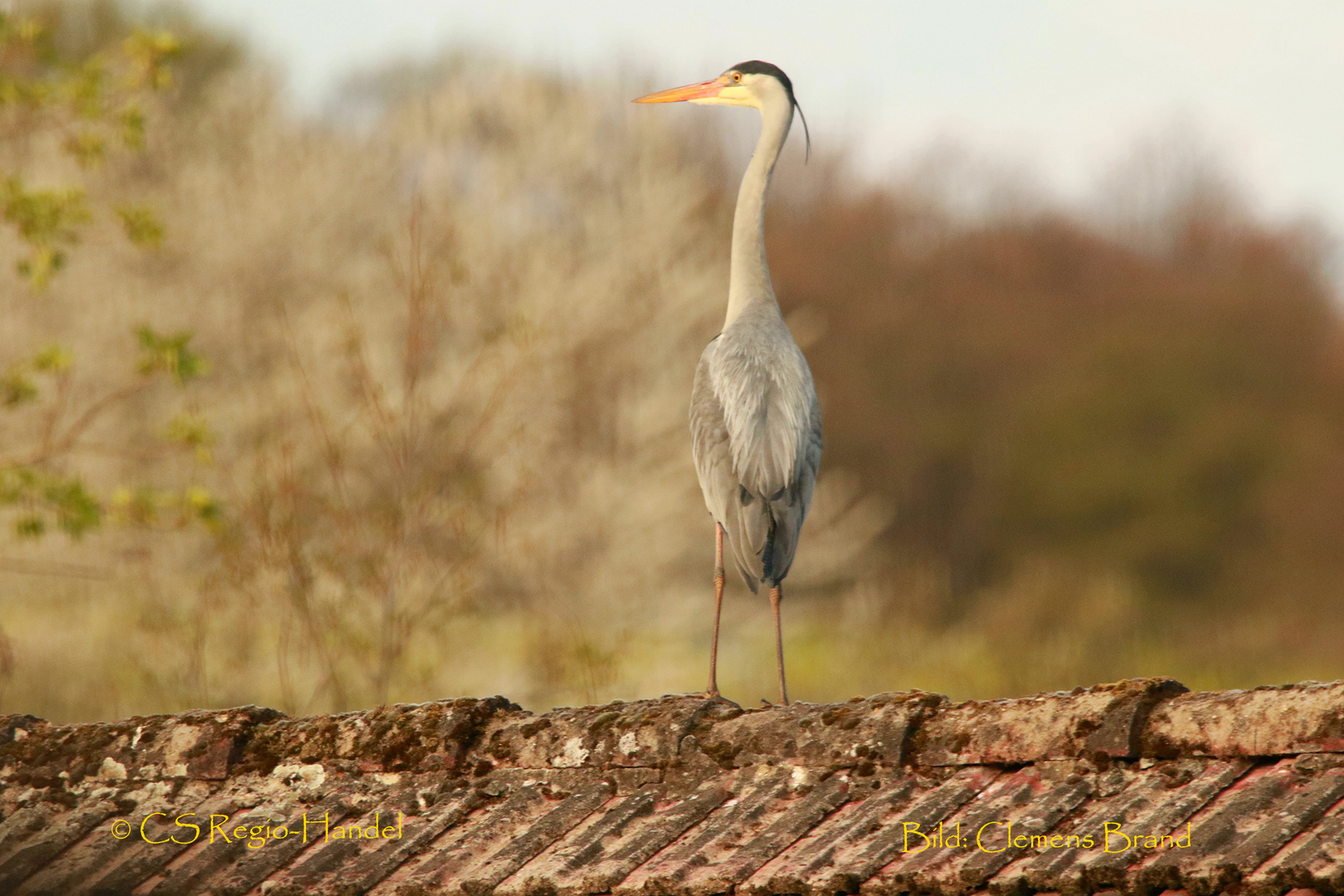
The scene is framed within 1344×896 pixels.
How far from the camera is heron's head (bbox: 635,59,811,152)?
23.0ft

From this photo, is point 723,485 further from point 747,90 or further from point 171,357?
point 171,357

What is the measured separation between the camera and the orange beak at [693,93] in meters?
7.33

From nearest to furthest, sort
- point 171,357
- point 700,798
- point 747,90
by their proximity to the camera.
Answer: point 700,798
point 747,90
point 171,357

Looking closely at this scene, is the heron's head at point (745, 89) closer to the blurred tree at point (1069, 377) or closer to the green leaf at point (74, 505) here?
the green leaf at point (74, 505)

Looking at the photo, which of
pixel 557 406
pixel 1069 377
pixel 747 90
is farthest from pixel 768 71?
pixel 1069 377

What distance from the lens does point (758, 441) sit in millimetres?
6004

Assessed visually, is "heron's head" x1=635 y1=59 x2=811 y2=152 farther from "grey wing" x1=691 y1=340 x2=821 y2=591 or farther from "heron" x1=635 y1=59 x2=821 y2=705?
"grey wing" x1=691 y1=340 x2=821 y2=591

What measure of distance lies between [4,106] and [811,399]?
7423 millimetres

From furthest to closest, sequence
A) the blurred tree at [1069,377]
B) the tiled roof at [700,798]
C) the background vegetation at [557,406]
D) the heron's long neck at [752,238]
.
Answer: the blurred tree at [1069,377], the background vegetation at [557,406], the heron's long neck at [752,238], the tiled roof at [700,798]

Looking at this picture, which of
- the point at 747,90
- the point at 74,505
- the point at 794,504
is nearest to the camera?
the point at 794,504

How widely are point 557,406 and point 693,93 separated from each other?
15.1 meters

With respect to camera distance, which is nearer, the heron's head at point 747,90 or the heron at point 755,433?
the heron at point 755,433

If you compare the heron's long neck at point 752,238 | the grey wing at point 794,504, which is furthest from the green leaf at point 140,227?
the grey wing at point 794,504

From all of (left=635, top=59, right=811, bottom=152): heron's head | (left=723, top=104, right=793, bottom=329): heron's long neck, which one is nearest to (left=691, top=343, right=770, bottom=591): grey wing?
(left=723, top=104, right=793, bottom=329): heron's long neck
